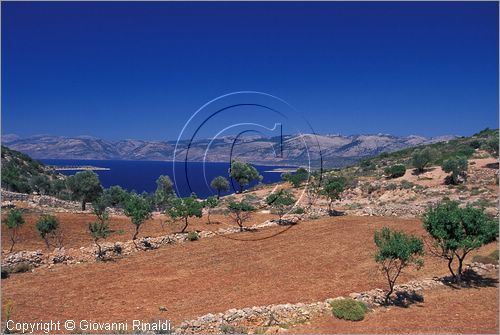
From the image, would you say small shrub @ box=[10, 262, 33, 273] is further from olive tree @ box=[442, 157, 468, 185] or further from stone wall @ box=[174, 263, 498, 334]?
olive tree @ box=[442, 157, 468, 185]

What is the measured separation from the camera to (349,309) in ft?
49.1

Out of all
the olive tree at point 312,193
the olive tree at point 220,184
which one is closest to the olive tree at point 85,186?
the olive tree at point 220,184

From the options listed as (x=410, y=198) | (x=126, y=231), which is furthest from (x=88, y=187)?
(x=410, y=198)

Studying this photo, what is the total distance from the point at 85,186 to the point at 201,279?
27.4m

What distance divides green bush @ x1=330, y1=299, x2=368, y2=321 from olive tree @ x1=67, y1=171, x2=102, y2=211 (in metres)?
34.5

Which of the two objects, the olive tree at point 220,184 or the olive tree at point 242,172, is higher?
the olive tree at point 242,172

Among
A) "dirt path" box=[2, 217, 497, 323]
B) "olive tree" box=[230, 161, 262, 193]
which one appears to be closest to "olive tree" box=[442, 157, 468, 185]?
"dirt path" box=[2, 217, 497, 323]

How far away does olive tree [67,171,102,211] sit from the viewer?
42.6m

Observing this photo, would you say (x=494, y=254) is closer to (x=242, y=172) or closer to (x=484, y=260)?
(x=484, y=260)

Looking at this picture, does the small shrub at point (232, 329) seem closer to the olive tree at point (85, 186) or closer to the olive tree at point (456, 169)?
the olive tree at point (85, 186)

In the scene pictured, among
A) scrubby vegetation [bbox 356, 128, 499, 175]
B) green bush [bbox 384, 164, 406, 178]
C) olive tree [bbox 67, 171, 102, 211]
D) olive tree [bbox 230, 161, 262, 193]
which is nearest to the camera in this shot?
olive tree [bbox 67, 171, 102, 211]

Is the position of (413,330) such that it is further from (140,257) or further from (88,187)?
(88,187)

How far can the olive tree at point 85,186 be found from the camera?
1677 inches

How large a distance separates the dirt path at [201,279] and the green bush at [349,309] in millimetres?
1952
